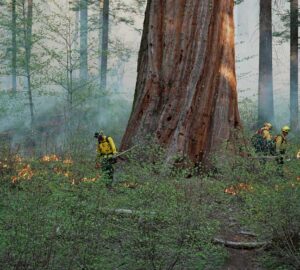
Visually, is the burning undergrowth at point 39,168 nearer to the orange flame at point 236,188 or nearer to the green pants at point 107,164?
the green pants at point 107,164

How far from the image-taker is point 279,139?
1132 cm

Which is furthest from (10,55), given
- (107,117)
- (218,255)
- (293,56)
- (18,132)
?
(218,255)

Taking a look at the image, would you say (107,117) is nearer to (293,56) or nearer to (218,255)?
(293,56)

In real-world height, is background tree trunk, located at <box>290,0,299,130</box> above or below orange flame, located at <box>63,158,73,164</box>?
above

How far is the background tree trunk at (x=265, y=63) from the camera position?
1853cm

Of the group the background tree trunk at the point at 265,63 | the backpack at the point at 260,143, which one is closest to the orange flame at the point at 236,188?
the backpack at the point at 260,143

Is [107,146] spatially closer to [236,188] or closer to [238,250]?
[236,188]

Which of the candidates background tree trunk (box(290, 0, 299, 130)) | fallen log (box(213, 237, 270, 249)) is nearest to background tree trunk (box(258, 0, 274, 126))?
background tree trunk (box(290, 0, 299, 130))

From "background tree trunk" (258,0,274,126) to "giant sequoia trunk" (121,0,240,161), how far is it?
301 inches

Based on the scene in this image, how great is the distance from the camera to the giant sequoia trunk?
10695mm

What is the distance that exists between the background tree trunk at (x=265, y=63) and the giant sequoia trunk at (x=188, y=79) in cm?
764

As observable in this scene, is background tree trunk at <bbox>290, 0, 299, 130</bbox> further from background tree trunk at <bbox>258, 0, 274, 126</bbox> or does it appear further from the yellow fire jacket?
the yellow fire jacket

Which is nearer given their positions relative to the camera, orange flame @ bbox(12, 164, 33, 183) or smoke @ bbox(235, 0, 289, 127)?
orange flame @ bbox(12, 164, 33, 183)

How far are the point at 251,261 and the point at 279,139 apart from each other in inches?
213
